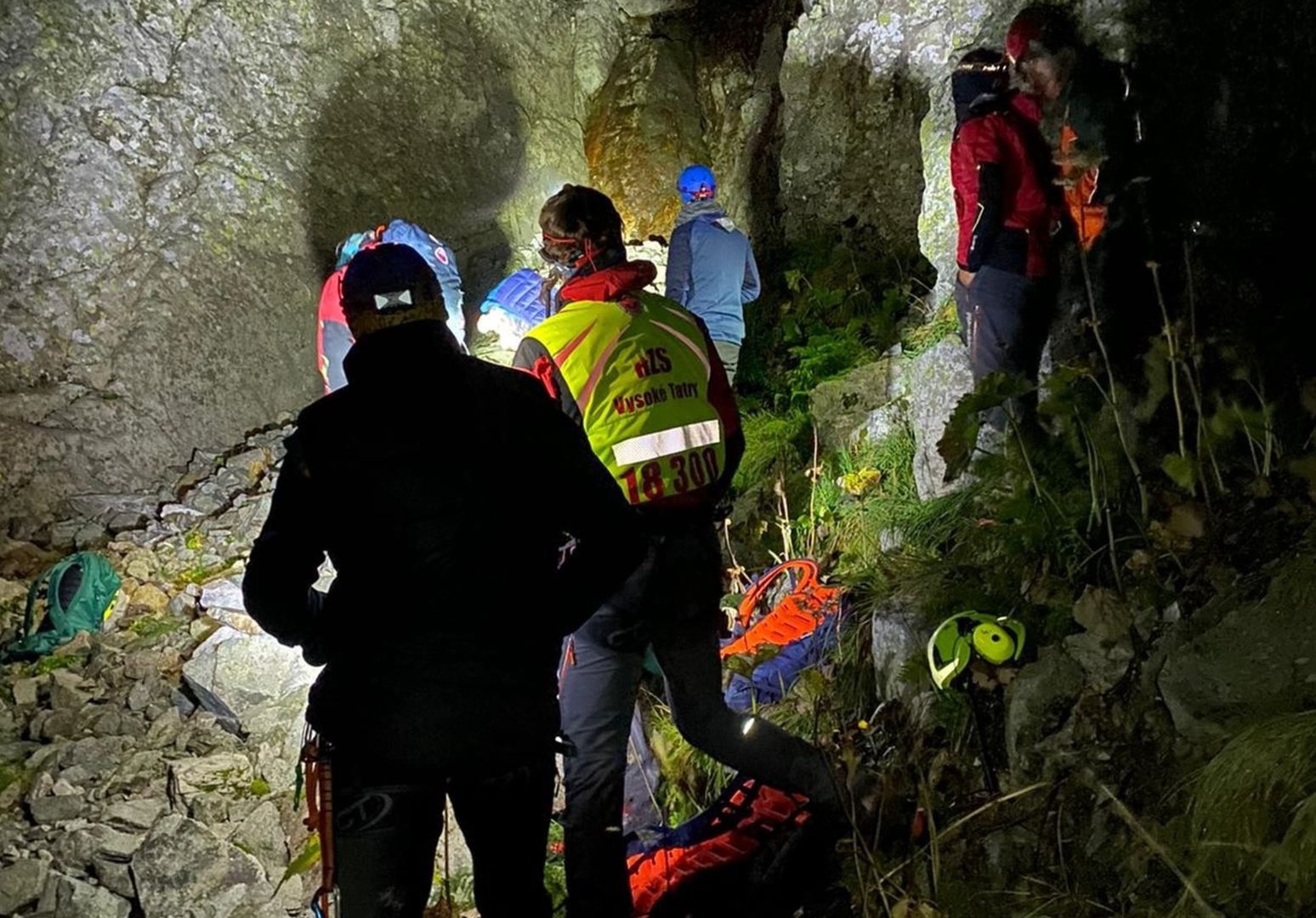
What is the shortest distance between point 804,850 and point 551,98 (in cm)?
853

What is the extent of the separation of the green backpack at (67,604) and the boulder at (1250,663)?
5.84 m

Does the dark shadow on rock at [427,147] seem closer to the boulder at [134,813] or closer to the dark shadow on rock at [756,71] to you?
the dark shadow on rock at [756,71]

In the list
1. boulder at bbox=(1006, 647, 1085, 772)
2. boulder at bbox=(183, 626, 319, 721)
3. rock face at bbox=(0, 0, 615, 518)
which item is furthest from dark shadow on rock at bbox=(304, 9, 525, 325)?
boulder at bbox=(1006, 647, 1085, 772)

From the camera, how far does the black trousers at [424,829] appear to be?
2203 mm

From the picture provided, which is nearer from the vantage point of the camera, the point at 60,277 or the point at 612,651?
the point at 612,651

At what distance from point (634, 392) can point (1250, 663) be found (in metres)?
1.85

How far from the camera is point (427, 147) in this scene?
8.57m

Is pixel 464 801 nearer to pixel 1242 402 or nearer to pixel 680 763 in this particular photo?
pixel 680 763

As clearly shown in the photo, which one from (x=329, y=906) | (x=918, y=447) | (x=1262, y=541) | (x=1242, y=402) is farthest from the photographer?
(x=918, y=447)

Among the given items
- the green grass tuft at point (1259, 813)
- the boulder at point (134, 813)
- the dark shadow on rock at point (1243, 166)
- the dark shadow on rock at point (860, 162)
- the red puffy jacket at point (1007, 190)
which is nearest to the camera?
the green grass tuft at point (1259, 813)

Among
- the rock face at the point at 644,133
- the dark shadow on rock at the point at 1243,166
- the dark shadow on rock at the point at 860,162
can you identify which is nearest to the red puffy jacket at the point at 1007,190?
the dark shadow on rock at the point at 1243,166

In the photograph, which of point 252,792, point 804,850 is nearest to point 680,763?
point 804,850

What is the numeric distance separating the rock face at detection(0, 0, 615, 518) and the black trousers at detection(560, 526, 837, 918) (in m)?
5.24

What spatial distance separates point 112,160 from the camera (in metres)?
6.77
